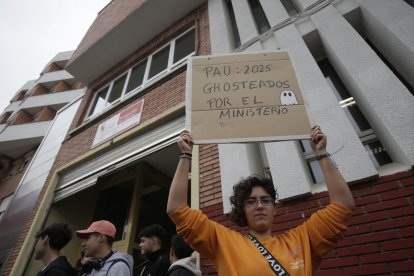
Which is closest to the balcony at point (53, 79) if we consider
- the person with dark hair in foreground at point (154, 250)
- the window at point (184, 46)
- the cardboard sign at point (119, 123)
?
the cardboard sign at point (119, 123)

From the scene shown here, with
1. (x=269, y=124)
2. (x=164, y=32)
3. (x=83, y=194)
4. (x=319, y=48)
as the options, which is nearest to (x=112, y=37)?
(x=164, y=32)

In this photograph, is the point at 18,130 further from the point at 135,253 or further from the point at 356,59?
the point at 356,59

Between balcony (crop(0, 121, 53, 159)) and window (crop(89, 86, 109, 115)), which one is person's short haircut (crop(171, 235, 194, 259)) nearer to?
window (crop(89, 86, 109, 115))

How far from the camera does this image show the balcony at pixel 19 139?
48.5ft

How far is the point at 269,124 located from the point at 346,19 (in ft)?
11.4

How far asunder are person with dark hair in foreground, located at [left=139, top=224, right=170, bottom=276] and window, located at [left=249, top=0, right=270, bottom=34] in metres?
4.48

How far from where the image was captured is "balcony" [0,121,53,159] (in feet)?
48.5

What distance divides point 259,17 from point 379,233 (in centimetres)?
514

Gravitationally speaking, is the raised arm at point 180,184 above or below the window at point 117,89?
below

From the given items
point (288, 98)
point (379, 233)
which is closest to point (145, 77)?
point (288, 98)

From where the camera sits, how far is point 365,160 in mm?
2721

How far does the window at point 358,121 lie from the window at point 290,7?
Result: 1.56 m

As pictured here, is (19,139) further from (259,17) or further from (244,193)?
(244,193)

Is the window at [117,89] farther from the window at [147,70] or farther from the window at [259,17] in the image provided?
the window at [259,17]
